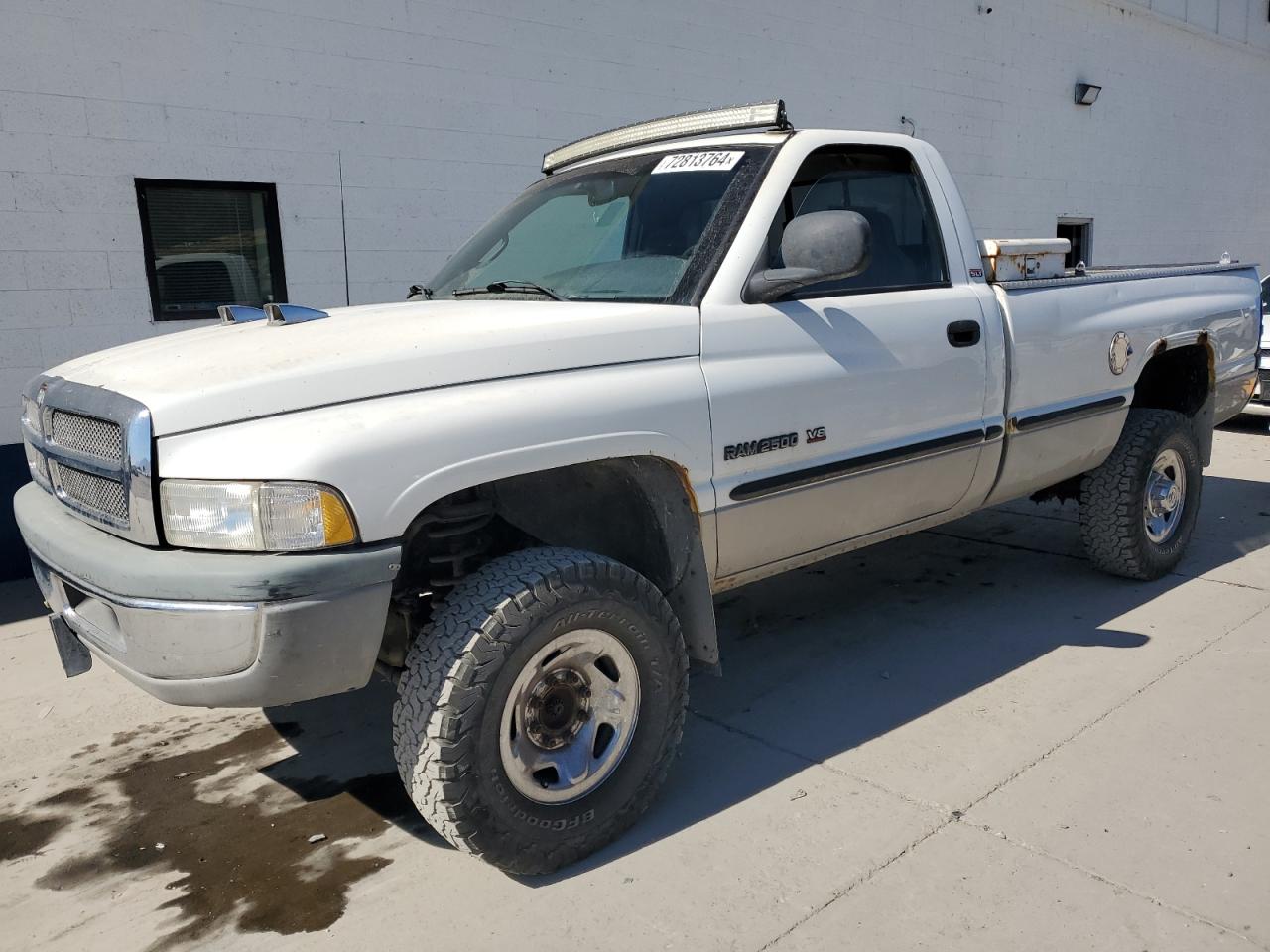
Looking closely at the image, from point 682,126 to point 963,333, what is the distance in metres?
1.30

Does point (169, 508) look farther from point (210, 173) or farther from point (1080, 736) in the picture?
point (210, 173)

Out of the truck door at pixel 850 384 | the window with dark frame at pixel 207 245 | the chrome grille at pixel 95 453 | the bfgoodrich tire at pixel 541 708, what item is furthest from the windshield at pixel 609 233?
the window with dark frame at pixel 207 245

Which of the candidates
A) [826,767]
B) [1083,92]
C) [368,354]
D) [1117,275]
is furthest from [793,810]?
[1083,92]

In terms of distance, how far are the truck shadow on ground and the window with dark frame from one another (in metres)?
3.58

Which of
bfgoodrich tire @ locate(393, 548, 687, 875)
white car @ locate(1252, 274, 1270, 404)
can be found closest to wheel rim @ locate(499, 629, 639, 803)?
bfgoodrich tire @ locate(393, 548, 687, 875)

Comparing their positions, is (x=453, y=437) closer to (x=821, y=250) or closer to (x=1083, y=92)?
(x=821, y=250)

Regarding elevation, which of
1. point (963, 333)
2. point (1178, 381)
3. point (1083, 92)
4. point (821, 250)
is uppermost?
point (1083, 92)

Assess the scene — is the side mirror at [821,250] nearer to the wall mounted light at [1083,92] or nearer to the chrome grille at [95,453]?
the chrome grille at [95,453]

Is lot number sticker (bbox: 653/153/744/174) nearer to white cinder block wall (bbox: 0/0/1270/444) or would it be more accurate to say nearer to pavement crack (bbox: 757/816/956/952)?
pavement crack (bbox: 757/816/956/952)

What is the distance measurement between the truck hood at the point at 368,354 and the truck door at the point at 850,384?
0.27 m

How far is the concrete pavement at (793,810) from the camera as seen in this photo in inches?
102

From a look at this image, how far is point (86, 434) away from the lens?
2.71 metres

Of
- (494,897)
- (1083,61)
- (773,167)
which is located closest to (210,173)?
(773,167)

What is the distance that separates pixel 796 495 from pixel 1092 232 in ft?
41.8
